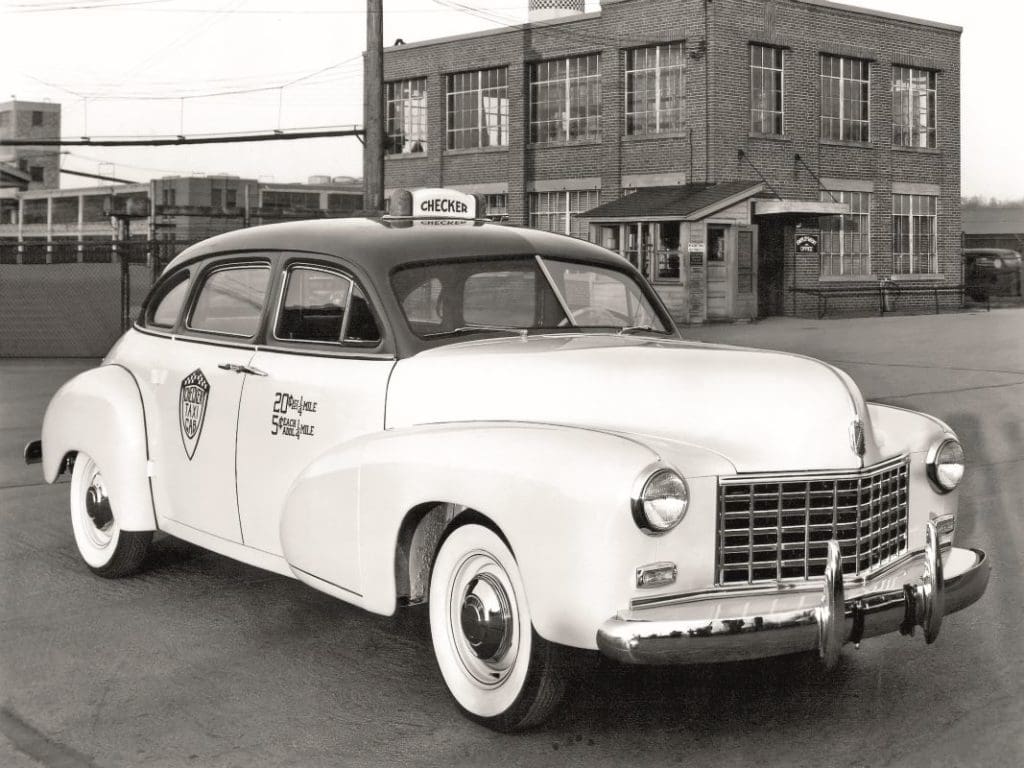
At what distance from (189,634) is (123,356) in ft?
5.81

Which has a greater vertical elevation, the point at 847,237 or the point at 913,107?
the point at 913,107

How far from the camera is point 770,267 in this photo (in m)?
33.2

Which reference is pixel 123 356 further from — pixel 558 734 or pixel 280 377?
pixel 558 734

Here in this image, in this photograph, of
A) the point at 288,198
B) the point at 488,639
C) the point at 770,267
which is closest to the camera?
the point at 488,639

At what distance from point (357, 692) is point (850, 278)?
3192 centimetres

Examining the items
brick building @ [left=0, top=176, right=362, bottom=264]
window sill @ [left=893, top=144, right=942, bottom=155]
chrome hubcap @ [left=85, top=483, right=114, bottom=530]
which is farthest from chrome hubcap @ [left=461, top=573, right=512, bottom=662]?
brick building @ [left=0, top=176, right=362, bottom=264]

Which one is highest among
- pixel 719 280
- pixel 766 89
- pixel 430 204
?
pixel 766 89

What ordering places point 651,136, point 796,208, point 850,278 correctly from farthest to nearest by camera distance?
point 850,278 < point 651,136 < point 796,208

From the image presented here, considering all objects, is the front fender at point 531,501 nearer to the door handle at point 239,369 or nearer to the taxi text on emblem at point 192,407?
the door handle at point 239,369

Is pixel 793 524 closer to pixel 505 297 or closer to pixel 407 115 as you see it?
pixel 505 297

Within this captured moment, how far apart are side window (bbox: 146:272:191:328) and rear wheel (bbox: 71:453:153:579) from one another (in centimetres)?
80

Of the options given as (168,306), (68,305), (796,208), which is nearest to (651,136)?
(796,208)

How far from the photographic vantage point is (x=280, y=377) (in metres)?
5.49

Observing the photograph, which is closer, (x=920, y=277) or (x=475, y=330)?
(x=475, y=330)
